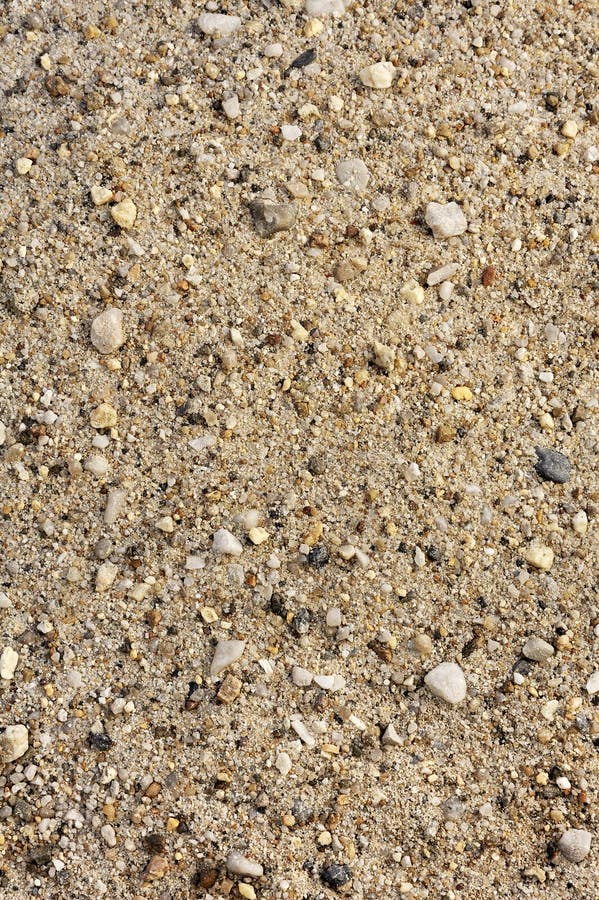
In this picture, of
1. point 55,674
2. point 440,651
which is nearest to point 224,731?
point 55,674

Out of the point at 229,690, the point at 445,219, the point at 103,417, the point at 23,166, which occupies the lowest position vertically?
the point at 229,690

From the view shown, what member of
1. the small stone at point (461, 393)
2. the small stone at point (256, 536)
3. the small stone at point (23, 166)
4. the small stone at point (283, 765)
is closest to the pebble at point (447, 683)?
the small stone at point (283, 765)

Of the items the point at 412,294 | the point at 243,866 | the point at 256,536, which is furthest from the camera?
the point at 412,294

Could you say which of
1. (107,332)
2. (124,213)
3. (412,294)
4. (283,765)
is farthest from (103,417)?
(283,765)

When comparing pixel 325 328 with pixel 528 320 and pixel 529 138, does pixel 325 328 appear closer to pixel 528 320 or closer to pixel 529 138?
pixel 528 320

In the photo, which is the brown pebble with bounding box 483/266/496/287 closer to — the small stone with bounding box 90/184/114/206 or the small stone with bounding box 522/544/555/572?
the small stone with bounding box 522/544/555/572

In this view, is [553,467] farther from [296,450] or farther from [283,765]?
[283,765]

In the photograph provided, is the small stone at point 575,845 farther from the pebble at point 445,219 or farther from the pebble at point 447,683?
the pebble at point 445,219
